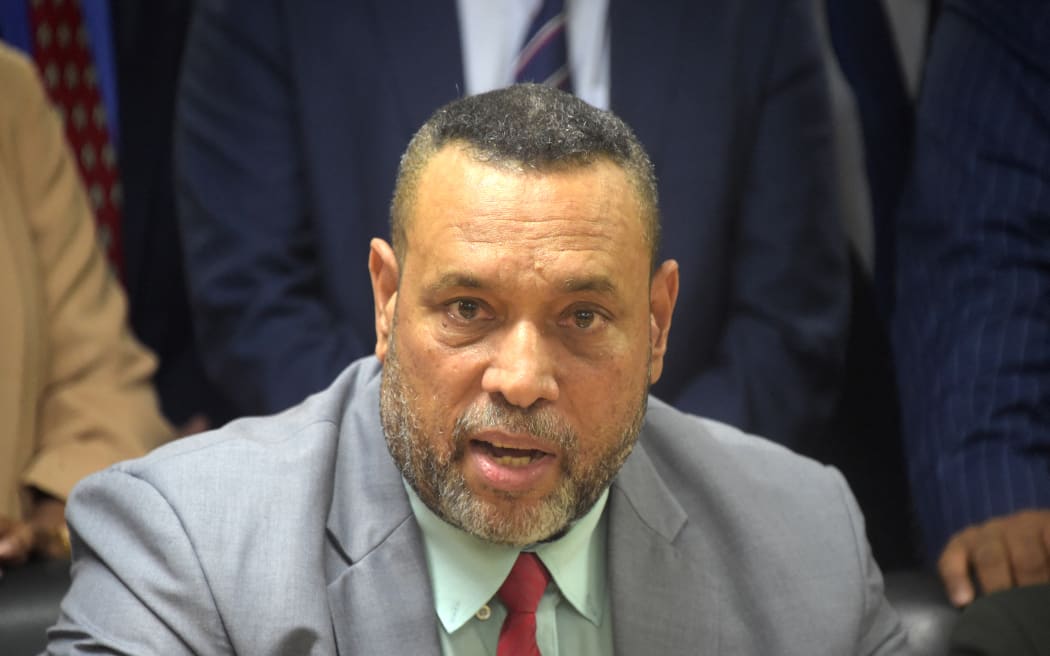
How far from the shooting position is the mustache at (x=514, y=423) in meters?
1.57

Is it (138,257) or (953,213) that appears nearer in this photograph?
(953,213)

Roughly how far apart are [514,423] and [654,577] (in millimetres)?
376

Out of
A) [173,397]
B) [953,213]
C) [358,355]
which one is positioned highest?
[953,213]

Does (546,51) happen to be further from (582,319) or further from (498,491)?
(498,491)

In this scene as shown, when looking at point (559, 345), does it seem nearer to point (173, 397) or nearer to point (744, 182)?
point (744, 182)

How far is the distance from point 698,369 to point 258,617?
1210 millimetres

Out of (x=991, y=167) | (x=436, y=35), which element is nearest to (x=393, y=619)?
(x=436, y=35)

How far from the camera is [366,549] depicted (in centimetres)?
172

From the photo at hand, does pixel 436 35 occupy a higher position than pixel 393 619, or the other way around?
pixel 436 35

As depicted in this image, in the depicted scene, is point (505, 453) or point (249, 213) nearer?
point (505, 453)

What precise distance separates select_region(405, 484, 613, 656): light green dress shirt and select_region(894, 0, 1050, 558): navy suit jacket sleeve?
774mm

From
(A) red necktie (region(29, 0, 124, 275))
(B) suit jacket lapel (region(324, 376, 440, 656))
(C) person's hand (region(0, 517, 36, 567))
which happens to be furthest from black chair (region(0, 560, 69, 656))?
(A) red necktie (region(29, 0, 124, 275))

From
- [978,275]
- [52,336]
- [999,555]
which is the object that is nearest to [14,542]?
[52,336]

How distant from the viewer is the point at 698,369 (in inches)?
102
